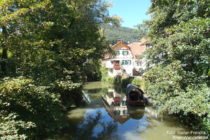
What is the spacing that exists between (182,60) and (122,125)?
5.66 meters

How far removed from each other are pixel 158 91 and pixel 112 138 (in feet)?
12.4

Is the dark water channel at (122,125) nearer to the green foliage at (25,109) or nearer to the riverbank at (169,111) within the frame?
the riverbank at (169,111)

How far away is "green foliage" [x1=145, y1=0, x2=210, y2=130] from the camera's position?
19.2 feet

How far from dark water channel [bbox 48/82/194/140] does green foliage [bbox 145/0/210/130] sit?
1529 mm

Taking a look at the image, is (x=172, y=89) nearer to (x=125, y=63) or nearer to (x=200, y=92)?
(x=200, y=92)

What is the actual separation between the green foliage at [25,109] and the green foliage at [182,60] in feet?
15.9

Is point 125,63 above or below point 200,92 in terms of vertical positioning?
above

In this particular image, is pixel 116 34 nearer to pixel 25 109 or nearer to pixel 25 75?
pixel 25 75

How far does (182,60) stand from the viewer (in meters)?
8.47

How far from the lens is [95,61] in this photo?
16.4 metres

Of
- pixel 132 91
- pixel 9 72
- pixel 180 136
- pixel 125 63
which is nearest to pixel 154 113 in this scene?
pixel 132 91

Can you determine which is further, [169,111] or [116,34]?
[116,34]

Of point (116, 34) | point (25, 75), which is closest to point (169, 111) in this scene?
point (25, 75)

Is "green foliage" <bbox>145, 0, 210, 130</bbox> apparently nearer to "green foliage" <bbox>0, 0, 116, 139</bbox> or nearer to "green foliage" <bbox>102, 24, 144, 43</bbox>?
"green foliage" <bbox>102, 24, 144, 43</bbox>
